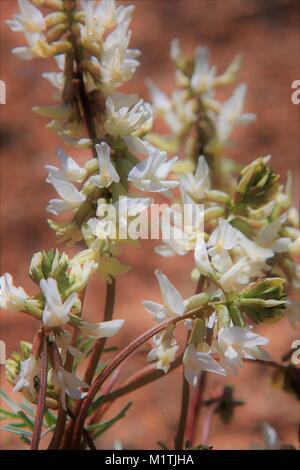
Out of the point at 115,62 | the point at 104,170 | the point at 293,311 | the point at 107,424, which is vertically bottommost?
the point at 107,424

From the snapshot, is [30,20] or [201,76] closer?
[30,20]

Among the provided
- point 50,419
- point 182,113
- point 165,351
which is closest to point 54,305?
point 165,351

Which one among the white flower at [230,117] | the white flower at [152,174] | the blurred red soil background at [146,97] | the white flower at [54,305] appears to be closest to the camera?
the white flower at [54,305]

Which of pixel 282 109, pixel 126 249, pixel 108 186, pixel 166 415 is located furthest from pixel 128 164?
pixel 282 109

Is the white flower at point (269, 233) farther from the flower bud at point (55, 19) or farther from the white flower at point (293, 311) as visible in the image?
the flower bud at point (55, 19)

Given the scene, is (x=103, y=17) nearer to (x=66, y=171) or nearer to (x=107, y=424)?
(x=66, y=171)

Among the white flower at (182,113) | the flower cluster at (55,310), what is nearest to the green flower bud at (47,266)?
the flower cluster at (55,310)
